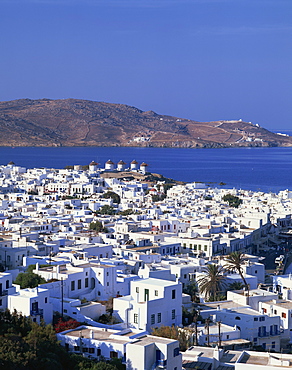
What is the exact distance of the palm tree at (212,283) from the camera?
1953 cm

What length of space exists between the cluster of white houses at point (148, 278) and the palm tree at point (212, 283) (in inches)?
9.0

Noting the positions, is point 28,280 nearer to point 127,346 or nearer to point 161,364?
point 127,346

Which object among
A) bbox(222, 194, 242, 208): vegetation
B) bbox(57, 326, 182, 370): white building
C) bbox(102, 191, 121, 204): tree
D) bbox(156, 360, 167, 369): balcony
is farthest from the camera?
bbox(102, 191, 121, 204): tree

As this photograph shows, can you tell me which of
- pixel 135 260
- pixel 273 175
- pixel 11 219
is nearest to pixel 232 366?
pixel 135 260

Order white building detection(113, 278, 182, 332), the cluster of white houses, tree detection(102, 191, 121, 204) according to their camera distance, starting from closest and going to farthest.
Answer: the cluster of white houses, white building detection(113, 278, 182, 332), tree detection(102, 191, 121, 204)

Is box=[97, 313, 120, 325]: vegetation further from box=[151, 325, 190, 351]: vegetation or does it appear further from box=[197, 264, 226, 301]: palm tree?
box=[197, 264, 226, 301]: palm tree

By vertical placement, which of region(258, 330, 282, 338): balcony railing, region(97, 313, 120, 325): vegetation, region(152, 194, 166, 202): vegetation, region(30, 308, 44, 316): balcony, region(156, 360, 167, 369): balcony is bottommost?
region(258, 330, 282, 338): balcony railing

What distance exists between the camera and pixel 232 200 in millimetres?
47500

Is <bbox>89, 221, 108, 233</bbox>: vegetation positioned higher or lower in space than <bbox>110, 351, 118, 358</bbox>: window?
higher

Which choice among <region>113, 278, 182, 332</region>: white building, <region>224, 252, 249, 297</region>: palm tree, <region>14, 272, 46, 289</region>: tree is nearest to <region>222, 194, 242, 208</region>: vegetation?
<region>224, 252, 249, 297</region>: palm tree

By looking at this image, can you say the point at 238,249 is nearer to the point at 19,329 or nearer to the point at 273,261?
the point at 273,261

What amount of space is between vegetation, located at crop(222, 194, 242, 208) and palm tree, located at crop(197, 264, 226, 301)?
977 inches

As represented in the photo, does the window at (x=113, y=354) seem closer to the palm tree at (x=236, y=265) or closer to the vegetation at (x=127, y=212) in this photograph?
the palm tree at (x=236, y=265)

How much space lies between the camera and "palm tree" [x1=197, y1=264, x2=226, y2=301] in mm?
19531
